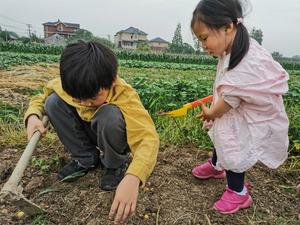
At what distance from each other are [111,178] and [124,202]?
26.3 inches

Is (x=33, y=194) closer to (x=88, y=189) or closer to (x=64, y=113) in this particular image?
(x=88, y=189)

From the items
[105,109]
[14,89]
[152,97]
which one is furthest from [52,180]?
[14,89]

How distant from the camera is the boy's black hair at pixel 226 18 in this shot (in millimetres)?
1605

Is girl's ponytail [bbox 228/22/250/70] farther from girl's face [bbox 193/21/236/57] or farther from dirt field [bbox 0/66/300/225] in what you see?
dirt field [bbox 0/66/300/225]

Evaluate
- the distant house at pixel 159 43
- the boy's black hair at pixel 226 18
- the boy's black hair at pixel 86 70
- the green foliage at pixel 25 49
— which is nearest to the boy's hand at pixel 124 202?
the boy's black hair at pixel 86 70

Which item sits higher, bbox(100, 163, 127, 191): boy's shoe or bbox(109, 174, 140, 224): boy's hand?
bbox(109, 174, 140, 224): boy's hand

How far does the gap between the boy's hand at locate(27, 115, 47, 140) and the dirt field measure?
1.12 feet

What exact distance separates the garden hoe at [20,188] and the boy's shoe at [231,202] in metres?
0.88

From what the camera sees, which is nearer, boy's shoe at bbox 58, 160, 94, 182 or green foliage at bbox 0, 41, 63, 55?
boy's shoe at bbox 58, 160, 94, 182

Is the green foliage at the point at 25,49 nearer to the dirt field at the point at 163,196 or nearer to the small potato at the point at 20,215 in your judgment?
the dirt field at the point at 163,196

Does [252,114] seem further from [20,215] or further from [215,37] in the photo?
[20,215]

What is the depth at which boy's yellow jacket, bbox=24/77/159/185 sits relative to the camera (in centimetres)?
129

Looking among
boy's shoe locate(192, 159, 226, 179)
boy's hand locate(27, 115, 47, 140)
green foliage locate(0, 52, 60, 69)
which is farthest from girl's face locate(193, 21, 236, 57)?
green foliage locate(0, 52, 60, 69)

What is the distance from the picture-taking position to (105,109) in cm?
163
